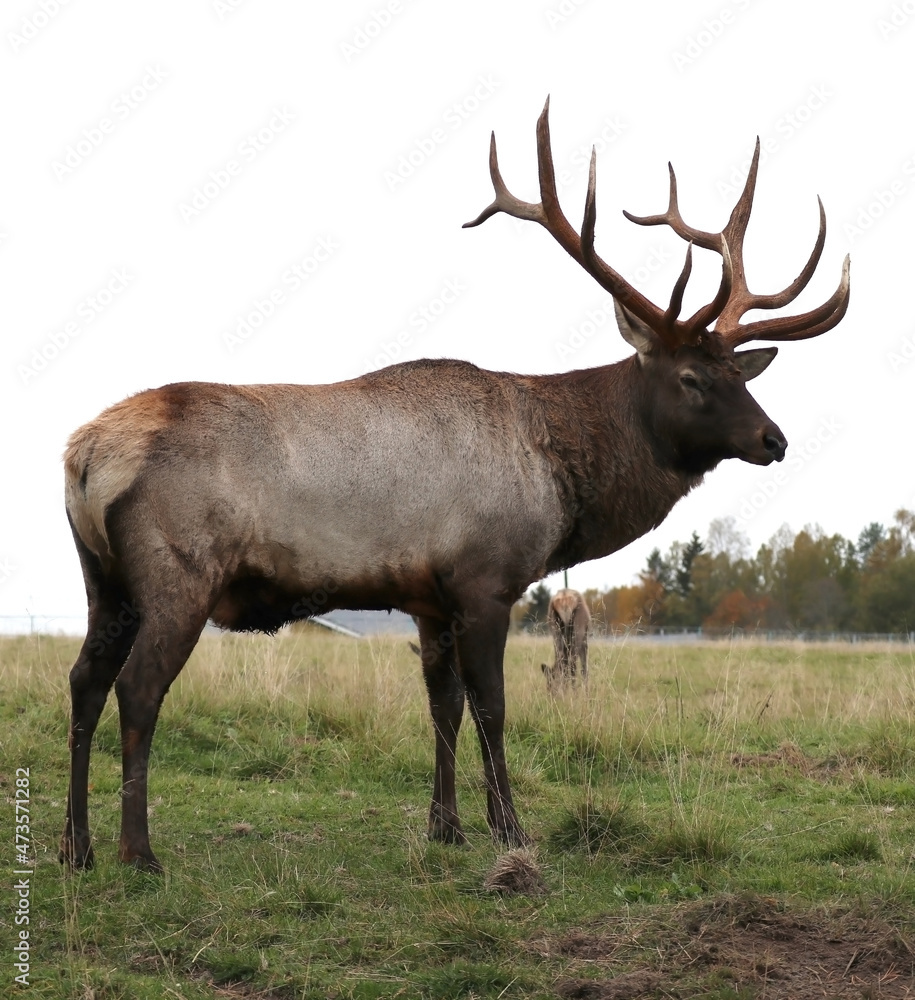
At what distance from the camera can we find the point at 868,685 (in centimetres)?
1149

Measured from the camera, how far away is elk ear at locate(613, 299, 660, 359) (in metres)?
7.15

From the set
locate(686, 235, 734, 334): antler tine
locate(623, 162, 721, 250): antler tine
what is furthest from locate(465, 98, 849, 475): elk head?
locate(623, 162, 721, 250): antler tine

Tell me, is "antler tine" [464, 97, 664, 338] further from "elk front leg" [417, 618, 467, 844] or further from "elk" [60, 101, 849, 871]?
"elk front leg" [417, 618, 467, 844]

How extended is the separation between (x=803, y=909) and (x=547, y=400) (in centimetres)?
341

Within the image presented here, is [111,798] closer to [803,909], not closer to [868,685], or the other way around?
[803,909]

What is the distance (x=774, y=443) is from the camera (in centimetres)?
681

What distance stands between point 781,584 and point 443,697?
6572cm

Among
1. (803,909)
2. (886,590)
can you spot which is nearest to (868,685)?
(803,909)

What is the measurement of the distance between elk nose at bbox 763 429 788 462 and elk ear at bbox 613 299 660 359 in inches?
36.2

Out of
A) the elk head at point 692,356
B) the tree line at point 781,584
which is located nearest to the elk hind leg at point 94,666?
the elk head at point 692,356

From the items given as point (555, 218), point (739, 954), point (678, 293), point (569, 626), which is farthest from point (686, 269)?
point (569, 626)

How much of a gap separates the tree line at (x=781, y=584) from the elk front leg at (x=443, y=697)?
4739cm

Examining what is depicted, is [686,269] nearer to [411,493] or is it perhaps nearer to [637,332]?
[637,332]

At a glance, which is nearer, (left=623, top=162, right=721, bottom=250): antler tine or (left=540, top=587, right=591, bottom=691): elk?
(left=623, top=162, right=721, bottom=250): antler tine
